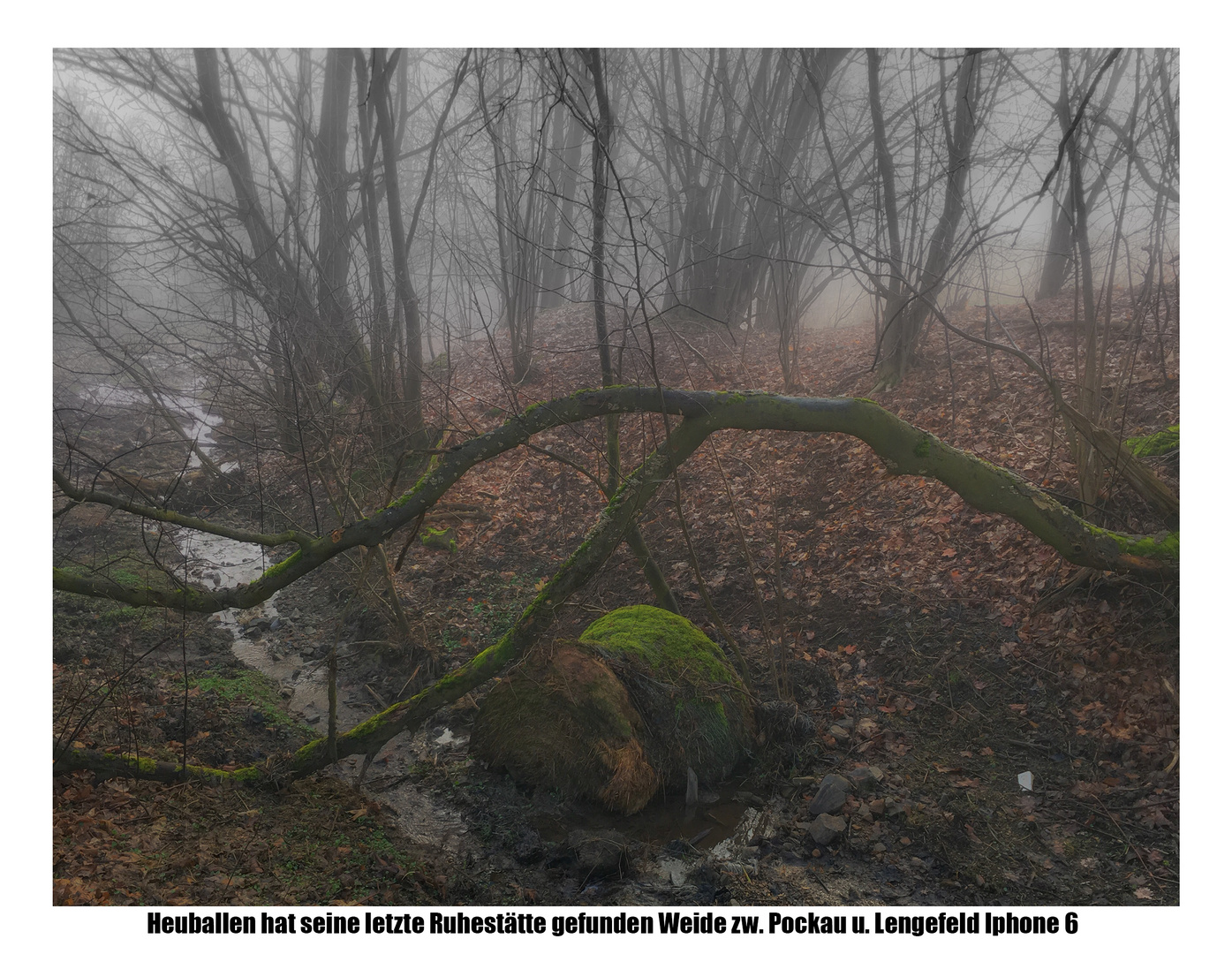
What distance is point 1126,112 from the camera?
24.7 feet

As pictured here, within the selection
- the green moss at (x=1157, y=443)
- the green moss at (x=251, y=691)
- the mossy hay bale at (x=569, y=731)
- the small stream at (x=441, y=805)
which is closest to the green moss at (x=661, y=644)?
the mossy hay bale at (x=569, y=731)

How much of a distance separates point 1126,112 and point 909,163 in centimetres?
254

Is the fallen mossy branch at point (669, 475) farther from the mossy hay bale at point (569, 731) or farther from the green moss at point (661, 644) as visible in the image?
the green moss at point (661, 644)

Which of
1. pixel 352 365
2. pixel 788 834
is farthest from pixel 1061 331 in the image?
pixel 352 365

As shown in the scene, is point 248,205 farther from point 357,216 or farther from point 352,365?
point 352,365

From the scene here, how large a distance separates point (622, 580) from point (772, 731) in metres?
2.74

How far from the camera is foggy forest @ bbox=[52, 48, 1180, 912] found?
3752mm

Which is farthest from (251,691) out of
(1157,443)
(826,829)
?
(1157,443)

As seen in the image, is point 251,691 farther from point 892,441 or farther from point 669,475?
point 892,441

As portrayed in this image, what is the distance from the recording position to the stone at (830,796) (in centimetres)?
403

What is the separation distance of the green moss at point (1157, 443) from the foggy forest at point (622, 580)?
5 centimetres

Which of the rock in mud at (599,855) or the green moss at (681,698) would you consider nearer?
the rock in mud at (599,855)

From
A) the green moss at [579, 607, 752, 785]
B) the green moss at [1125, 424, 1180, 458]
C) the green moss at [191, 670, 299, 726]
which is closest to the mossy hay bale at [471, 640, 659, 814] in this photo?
the green moss at [579, 607, 752, 785]

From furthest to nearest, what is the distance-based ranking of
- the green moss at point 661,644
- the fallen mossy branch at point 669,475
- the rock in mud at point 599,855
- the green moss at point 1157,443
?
the green moss at point 1157,443 → the green moss at point 661,644 → the fallen mossy branch at point 669,475 → the rock in mud at point 599,855
